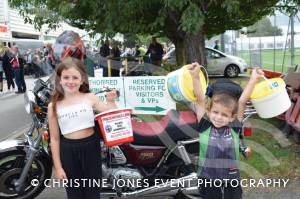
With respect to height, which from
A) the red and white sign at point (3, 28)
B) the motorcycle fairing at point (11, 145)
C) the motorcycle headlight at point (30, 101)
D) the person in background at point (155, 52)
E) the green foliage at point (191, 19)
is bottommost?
the motorcycle fairing at point (11, 145)

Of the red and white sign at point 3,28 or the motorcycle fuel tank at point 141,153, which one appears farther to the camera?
the red and white sign at point 3,28

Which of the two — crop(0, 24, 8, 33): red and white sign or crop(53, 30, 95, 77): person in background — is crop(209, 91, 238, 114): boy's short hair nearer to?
crop(53, 30, 95, 77): person in background

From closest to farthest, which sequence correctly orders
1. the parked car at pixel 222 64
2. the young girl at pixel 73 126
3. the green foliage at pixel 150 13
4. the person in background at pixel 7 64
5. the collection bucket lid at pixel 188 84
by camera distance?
the young girl at pixel 73 126 → the collection bucket lid at pixel 188 84 → the green foliage at pixel 150 13 → the person in background at pixel 7 64 → the parked car at pixel 222 64

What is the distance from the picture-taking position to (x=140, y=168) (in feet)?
13.4

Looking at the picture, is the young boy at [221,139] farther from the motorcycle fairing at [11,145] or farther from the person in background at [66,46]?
the person in background at [66,46]

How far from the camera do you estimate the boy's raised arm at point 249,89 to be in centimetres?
297

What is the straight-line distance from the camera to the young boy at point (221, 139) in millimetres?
3000

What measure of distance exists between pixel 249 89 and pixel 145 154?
136cm

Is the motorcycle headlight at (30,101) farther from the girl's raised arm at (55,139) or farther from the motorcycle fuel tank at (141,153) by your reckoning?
the motorcycle fuel tank at (141,153)

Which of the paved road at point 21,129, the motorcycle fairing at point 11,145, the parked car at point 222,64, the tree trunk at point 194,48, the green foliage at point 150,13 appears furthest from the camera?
the parked car at point 222,64

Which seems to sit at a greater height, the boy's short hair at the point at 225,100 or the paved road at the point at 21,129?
the boy's short hair at the point at 225,100

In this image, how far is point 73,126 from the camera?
3.29 m

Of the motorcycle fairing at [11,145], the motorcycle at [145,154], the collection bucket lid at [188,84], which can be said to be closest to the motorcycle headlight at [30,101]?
the motorcycle at [145,154]

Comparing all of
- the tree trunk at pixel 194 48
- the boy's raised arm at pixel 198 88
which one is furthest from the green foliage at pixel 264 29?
the boy's raised arm at pixel 198 88
